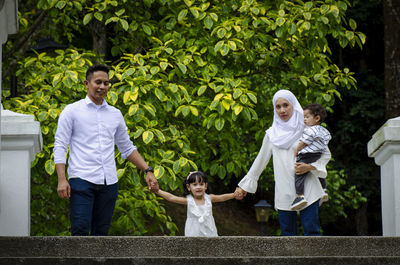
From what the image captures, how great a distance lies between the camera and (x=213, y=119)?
918 cm

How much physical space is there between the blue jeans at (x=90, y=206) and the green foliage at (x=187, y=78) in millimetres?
2287

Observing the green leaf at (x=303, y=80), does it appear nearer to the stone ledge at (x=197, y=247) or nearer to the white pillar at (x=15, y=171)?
the white pillar at (x=15, y=171)

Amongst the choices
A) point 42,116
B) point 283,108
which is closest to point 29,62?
point 42,116

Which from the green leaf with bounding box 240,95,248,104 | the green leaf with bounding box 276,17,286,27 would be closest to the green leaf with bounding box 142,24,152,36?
the green leaf with bounding box 276,17,286,27

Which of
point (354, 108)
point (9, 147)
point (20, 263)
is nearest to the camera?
point (20, 263)

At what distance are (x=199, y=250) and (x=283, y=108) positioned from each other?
2541 mm

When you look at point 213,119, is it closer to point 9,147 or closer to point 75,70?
point 75,70

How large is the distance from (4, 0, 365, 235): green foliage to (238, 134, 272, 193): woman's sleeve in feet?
4.19

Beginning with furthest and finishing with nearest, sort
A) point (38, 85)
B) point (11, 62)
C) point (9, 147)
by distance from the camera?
point (11, 62) → point (38, 85) → point (9, 147)

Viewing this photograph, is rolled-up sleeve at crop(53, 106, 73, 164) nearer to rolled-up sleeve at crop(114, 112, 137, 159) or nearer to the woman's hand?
rolled-up sleeve at crop(114, 112, 137, 159)

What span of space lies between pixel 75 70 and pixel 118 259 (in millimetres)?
5112

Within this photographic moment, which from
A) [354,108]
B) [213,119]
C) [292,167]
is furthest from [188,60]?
[354,108]

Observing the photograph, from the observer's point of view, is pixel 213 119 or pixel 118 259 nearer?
pixel 118 259

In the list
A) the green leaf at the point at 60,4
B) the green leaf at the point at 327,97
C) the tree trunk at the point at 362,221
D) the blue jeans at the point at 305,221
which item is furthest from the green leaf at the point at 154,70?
the tree trunk at the point at 362,221
